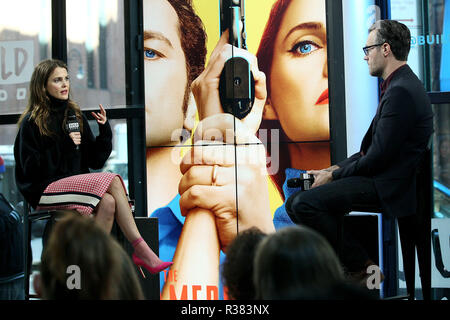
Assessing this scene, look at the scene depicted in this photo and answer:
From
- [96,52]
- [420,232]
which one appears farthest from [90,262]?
[96,52]

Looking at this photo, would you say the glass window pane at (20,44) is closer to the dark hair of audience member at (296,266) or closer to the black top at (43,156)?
the black top at (43,156)

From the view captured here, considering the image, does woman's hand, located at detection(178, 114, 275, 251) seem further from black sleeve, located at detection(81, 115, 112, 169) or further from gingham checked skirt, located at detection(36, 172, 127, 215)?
gingham checked skirt, located at detection(36, 172, 127, 215)

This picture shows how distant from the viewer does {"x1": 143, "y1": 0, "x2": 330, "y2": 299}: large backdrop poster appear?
3.63m

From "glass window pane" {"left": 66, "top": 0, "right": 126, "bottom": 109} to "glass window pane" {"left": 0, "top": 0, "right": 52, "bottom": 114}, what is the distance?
0.67 ft

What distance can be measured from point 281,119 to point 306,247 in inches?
93.4

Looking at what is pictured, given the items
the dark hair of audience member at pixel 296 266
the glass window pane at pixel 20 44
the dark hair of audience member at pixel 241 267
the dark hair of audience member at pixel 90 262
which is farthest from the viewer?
the glass window pane at pixel 20 44

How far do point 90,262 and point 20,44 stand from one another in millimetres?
3242

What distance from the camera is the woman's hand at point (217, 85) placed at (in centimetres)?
372

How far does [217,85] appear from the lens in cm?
379

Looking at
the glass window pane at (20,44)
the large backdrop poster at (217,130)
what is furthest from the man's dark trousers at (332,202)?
the glass window pane at (20,44)

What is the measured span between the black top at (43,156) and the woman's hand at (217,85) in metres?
0.84

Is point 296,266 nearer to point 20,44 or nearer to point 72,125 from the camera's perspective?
point 72,125

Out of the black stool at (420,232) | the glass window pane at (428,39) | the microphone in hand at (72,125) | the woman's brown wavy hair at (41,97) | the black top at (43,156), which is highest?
the glass window pane at (428,39)

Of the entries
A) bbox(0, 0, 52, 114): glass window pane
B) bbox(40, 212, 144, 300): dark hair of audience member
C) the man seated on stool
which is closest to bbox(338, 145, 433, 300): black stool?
the man seated on stool
